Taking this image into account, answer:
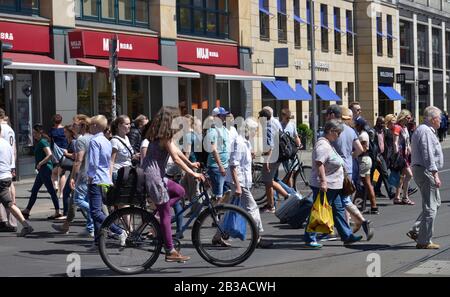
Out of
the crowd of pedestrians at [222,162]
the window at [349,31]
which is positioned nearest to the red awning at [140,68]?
the crowd of pedestrians at [222,162]

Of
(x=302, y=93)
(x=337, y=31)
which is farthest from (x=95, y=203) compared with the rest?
(x=337, y=31)

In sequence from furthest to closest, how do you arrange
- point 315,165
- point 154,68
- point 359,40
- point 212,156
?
point 359,40
point 154,68
point 212,156
point 315,165

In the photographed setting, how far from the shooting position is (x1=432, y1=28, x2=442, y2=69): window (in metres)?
56.6

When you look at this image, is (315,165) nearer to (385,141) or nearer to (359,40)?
(385,141)

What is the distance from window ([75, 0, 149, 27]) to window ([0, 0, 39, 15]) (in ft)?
5.46

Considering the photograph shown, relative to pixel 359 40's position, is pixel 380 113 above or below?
below

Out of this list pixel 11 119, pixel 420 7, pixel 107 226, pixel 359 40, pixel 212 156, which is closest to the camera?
pixel 107 226

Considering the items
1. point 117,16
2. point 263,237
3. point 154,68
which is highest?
point 117,16

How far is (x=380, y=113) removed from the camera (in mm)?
48375

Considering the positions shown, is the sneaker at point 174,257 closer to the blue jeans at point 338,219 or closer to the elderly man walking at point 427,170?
the blue jeans at point 338,219

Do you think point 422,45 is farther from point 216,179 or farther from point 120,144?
point 120,144

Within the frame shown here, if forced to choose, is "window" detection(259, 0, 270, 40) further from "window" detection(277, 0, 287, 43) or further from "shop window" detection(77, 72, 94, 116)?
"shop window" detection(77, 72, 94, 116)
